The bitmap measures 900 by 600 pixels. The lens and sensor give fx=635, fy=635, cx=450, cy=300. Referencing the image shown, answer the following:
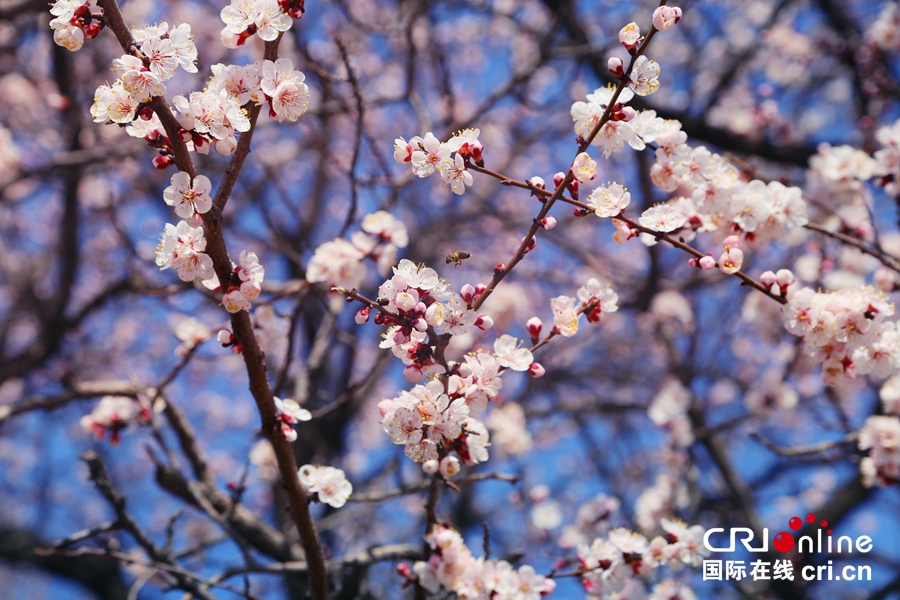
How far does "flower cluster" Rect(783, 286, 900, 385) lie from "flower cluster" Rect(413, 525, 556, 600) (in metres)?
1.26

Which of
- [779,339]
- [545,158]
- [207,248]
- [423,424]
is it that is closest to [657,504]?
[779,339]

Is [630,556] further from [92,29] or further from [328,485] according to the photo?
[92,29]

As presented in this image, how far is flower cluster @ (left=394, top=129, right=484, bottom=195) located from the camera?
5.83ft

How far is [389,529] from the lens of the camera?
6.54 m

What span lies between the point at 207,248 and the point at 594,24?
19.2 feet

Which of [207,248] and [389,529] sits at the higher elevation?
[389,529]

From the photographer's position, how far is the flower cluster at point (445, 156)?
1777mm

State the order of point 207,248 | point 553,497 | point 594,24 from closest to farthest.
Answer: point 207,248 → point 594,24 → point 553,497

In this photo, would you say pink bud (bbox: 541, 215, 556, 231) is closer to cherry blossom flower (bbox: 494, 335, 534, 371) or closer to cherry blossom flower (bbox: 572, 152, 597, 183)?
cherry blossom flower (bbox: 572, 152, 597, 183)

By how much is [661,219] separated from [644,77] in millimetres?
437

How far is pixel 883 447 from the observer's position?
2822 mm

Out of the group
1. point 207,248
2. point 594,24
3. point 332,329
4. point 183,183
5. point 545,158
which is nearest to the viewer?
point 183,183

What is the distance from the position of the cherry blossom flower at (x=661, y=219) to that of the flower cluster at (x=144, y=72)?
1.36 metres

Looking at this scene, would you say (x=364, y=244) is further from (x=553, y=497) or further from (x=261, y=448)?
(x=553, y=497)
